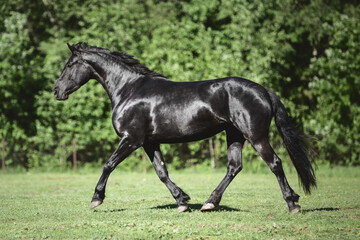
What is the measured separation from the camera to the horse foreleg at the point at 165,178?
24.9 ft

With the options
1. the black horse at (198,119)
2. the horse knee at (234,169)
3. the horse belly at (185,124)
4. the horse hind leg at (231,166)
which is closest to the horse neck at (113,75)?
the black horse at (198,119)

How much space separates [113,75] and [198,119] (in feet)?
6.05

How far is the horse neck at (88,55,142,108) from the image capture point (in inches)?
318

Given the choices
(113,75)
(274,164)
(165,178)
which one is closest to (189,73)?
(113,75)

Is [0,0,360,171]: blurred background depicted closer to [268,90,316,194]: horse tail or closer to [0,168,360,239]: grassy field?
[0,168,360,239]: grassy field

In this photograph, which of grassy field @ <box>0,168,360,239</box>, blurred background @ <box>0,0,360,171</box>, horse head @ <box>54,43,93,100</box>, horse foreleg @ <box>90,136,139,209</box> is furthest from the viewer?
blurred background @ <box>0,0,360,171</box>

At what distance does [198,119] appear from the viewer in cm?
733

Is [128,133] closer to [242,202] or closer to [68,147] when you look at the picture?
[242,202]

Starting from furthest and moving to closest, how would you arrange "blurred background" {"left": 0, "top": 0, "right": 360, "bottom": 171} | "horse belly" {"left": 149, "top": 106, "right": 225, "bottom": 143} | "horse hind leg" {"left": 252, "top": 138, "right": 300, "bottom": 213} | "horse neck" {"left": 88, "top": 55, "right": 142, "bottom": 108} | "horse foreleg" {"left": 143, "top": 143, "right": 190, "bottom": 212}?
"blurred background" {"left": 0, "top": 0, "right": 360, "bottom": 171} < "horse neck" {"left": 88, "top": 55, "right": 142, "bottom": 108} < "horse foreleg" {"left": 143, "top": 143, "right": 190, "bottom": 212} < "horse belly" {"left": 149, "top": 106, "right": 225, "bottom": 143} < "horse hind leg" {"left": 252, "top": 138, "right": 300, "bottom": 213}

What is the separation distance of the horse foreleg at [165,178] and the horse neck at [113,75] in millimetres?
999

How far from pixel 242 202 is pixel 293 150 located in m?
2.15

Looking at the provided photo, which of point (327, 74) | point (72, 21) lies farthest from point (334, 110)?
point (72, 21)

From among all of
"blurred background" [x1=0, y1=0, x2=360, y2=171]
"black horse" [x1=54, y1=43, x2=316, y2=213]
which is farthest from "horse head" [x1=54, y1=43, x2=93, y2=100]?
"blurred background" [x1=0, y1=0, x2=360, y2=171]

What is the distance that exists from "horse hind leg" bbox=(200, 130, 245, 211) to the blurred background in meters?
11.7
